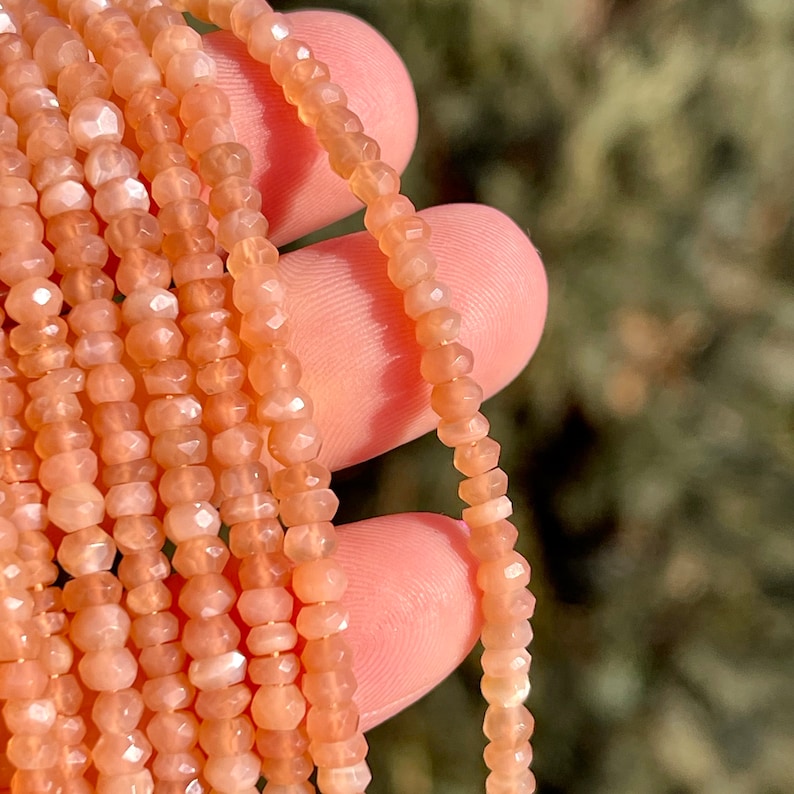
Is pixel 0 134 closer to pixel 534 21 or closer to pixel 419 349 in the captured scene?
pixel 419 349

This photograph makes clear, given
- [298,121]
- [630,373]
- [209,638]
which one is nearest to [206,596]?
[209,638]

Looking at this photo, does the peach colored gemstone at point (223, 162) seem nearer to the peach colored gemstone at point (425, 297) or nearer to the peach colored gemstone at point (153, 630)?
the peach colored gemstone at point (425, 297)

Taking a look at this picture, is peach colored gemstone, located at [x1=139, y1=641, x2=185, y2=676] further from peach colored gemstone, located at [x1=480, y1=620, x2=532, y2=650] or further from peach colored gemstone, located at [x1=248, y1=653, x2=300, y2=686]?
peach colored gemstone, located at [x1=480, y1=620, x2=532, y2=650]

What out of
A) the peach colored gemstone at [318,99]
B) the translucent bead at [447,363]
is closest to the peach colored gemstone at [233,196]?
the peach colored gemstone at [318,99]

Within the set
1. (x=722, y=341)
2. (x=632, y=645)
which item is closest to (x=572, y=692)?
(x=632, y=645)

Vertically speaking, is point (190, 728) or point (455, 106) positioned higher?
point (455, 106)

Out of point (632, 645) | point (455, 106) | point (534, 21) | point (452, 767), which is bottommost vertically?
point (452, 767)

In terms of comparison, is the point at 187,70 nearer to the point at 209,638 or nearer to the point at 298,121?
the point at 298,121
